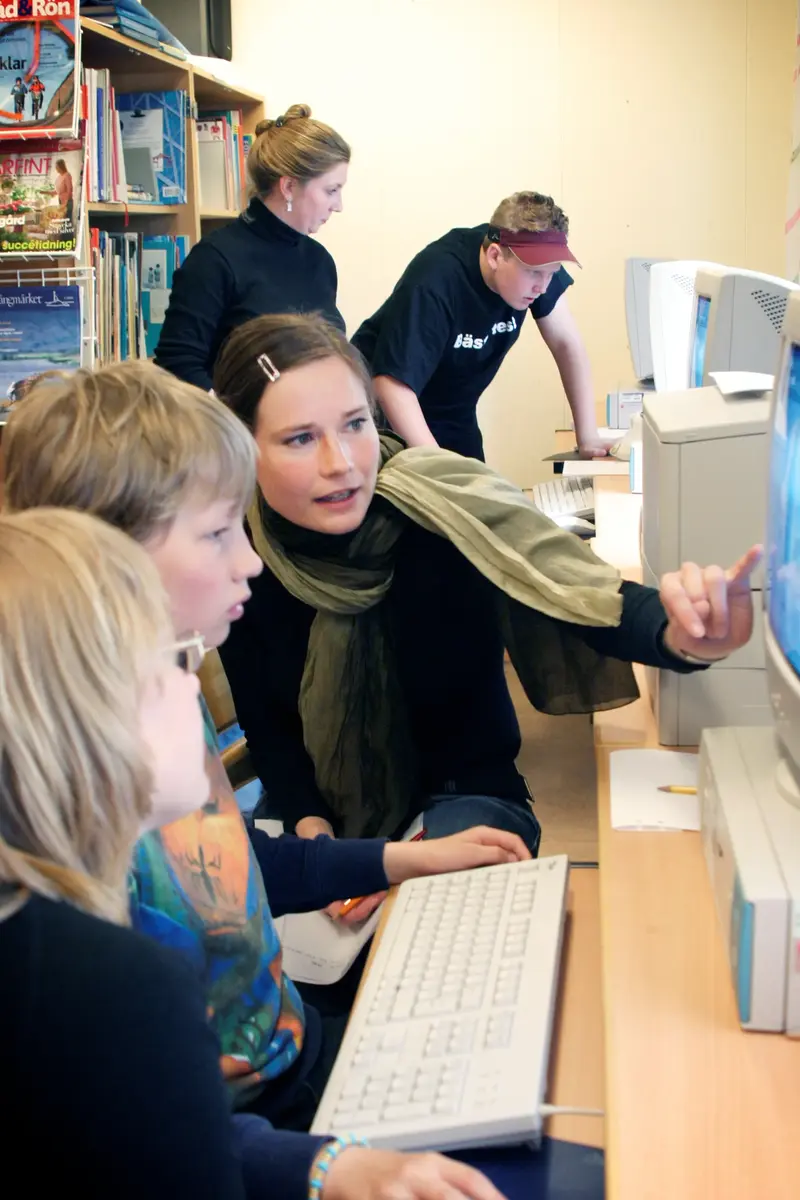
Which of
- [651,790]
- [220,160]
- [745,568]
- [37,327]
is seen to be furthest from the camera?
[220,160]

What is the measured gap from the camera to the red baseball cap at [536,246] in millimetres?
2723

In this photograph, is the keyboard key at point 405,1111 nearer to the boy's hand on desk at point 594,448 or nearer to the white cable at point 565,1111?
the white cable at point 565,1111

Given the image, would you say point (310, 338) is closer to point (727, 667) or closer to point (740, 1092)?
point (727, 667)

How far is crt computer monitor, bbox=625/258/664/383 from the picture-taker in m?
3.68

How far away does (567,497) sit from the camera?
2.69 m

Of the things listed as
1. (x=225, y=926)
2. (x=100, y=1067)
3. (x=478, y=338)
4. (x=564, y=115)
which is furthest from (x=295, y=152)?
(x=100, y=1067)

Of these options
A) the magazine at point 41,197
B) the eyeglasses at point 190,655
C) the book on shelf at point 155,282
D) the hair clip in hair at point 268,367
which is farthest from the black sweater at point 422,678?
the book on shelf at point 155,282

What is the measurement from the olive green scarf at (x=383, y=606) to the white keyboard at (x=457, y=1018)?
0.93 ft

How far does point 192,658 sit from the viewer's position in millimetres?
796

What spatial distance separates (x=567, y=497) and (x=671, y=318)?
0.51m

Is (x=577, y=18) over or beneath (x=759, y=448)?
over

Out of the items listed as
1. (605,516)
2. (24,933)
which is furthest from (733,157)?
(24,933)

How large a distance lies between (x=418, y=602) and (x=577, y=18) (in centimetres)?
313

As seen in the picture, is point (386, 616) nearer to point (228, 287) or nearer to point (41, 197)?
point (41, 197)
